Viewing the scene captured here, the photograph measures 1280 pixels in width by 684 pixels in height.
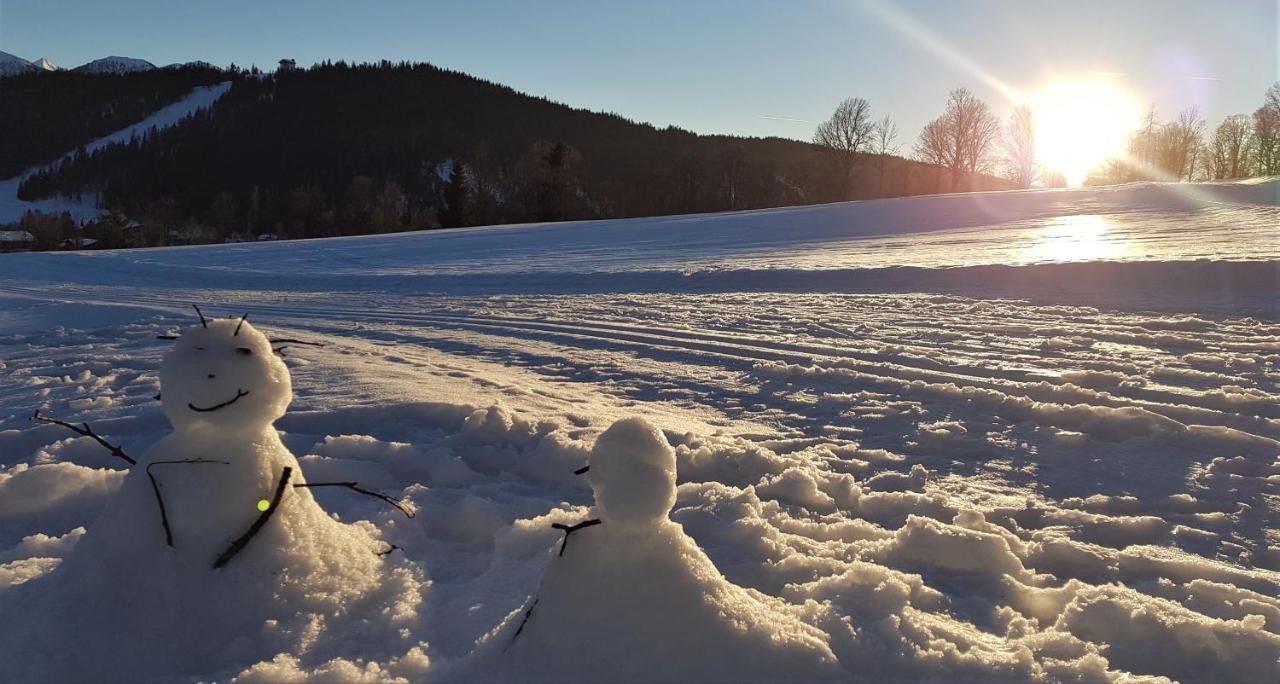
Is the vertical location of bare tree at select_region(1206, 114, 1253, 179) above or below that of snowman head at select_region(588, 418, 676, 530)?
above

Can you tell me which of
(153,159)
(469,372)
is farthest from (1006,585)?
(153,159)

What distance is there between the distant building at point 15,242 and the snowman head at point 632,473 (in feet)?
152

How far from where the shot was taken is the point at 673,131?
4564 inches

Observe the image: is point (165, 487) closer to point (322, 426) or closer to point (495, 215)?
point (322, 426)

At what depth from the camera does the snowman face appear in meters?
1.58

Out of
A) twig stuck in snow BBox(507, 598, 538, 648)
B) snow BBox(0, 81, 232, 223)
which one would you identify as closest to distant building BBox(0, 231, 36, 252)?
twig stuck in snow BBox(507, 598, 538, 648)

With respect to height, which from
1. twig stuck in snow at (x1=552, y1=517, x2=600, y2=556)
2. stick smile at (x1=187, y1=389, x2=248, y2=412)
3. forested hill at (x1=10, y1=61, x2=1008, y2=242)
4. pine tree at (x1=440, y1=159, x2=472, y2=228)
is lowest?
twig stuck in snow at (x1=552, y1=517, x2=600, y2=556)

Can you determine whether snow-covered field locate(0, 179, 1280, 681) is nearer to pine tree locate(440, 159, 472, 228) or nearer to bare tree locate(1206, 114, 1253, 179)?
pine tree locate(440, 159, 472, 228)

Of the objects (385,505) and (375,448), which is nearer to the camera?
(385,505)

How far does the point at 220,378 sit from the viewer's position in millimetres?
1595

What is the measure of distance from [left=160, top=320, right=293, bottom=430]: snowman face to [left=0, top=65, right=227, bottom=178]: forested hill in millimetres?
147533

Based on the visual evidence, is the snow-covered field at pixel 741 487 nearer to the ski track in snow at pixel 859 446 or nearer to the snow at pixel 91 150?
the ski track in snow at pixel 859 446

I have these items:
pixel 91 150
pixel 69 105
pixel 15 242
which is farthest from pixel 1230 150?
pixel 69 105

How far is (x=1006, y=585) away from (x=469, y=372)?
4.03 m
